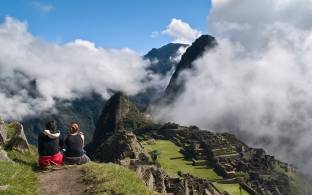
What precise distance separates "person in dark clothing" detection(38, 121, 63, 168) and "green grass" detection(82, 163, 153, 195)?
341cm

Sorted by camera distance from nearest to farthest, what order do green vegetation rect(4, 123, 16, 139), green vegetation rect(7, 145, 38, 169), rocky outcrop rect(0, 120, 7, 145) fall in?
green vegetation rect(7, 145, 38, 169) → rocky outcrop rect(0, 120, 7, 145) → green vegetation rect(4, 123, 16, 139)

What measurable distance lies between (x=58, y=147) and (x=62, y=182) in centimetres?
629

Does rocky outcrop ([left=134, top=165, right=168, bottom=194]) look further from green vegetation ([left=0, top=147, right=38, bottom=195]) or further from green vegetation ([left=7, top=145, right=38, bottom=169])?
green vegetation ([left=0, top=147, right=38, bottom=195])

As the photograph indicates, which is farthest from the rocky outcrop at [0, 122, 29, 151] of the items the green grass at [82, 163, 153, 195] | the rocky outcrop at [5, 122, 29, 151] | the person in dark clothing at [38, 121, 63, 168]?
the green grass at [82, 163, 153, 195]

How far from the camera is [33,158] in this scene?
129ft

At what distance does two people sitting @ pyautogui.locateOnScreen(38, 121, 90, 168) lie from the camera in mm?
34125

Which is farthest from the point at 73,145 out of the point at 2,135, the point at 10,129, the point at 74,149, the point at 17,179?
the point at 10,129

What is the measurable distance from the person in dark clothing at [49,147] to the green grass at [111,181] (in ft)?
11.2

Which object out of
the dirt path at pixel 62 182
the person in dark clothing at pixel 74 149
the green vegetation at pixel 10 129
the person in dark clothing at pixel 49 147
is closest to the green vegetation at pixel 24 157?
the person in dark clothing at pixel 49 147

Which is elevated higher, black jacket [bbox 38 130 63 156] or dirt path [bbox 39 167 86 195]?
black jacket [bbox 38 130 63 156]

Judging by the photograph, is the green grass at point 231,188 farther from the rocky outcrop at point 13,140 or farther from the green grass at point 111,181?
the green grass at point 111,181

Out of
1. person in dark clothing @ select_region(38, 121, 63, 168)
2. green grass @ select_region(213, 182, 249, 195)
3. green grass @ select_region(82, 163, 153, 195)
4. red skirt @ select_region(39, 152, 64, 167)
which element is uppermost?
person in dark clothing @ select_region(38, 121, 63, 168)

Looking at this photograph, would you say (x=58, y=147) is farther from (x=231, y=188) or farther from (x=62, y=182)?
(x=231, y=188)

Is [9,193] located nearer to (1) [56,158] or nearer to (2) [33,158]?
(1) [56,158]
